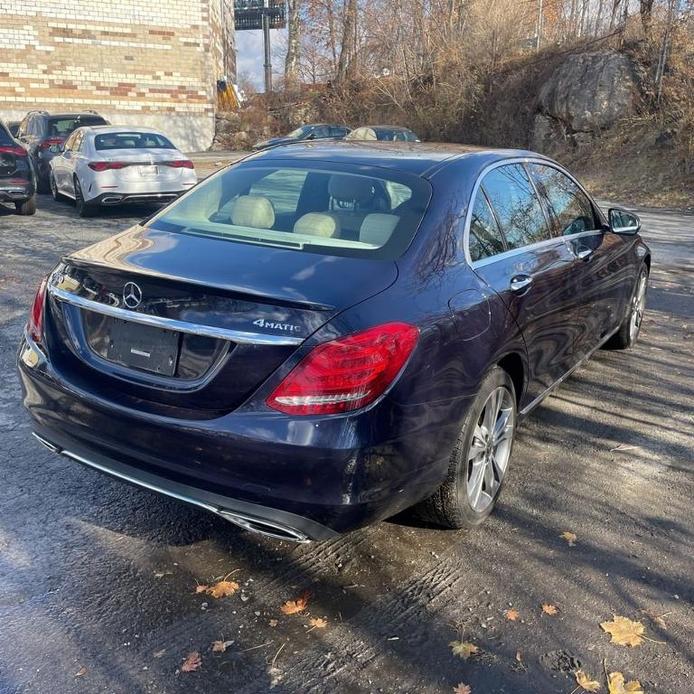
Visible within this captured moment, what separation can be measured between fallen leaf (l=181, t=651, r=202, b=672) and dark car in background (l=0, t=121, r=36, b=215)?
10919 mm

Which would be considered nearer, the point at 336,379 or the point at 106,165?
the point at 336,379

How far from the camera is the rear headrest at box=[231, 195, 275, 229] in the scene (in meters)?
3.62

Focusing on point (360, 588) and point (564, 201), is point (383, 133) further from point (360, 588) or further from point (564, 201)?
point (360, 588)

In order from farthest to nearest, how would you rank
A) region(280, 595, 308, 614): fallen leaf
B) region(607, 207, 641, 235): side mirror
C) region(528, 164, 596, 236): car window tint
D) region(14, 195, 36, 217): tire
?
region(14, 195, 36, 217): tire → region(607, 207, 641, 235): side mirror → region(528, 164, 596, 236): car window tint → region(280, 595, 308, 614): fallen leaf

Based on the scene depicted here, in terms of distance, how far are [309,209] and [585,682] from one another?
2.37 meters

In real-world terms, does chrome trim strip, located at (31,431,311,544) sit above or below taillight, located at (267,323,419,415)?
below

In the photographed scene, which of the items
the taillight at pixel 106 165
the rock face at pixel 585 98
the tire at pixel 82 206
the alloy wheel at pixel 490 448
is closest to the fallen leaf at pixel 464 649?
the alloy wheel at pixel 490 448

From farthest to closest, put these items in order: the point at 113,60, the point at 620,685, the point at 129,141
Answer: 1. the point at 113,60
2. the point at 129,141
3. the point at 620,685

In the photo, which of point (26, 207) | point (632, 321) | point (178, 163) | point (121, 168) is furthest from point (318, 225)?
point (26, 207)

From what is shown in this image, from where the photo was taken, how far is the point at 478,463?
3.46 m

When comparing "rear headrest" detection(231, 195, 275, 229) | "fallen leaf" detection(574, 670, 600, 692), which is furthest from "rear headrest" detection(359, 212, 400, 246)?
"fallen leaf" detection(574, 670, 600, 692)

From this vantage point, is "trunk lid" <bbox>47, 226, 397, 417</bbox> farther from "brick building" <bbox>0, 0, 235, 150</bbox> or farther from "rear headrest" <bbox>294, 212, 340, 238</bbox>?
"brick building" <bbox>0, 0, 235, 150</bbox>

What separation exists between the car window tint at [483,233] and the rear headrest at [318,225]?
630 millimetres

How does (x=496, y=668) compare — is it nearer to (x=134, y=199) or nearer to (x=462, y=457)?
(x=462, y=457)
